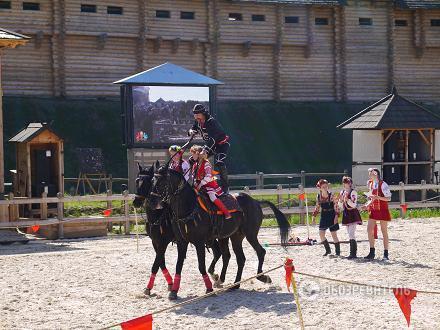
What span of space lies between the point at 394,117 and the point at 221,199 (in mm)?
17962

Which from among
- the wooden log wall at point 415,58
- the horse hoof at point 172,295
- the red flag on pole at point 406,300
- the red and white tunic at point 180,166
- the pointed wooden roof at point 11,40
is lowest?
the horse hoof at point 172,295

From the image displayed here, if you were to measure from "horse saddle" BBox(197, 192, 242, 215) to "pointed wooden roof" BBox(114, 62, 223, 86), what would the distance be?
13123 mm

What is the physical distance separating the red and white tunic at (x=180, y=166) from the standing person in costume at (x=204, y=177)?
12cm

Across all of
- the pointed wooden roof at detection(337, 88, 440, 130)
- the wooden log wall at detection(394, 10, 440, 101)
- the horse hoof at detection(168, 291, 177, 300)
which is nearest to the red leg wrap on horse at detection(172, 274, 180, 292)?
the horse hoof at detection(168, 291, 177, 300)

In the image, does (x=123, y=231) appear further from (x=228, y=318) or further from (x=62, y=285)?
(x=228, y=318)

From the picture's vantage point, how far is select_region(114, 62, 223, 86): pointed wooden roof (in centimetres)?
2722

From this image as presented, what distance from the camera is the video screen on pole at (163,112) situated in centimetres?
2723

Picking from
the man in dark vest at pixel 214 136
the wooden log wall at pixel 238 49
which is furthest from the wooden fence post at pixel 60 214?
the wooden log wall at pixel 238 49

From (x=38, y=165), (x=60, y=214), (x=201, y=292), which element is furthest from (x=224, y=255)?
(x=38, y=165)

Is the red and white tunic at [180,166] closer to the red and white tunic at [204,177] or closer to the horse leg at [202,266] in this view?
the red and white tunic at [204,177]

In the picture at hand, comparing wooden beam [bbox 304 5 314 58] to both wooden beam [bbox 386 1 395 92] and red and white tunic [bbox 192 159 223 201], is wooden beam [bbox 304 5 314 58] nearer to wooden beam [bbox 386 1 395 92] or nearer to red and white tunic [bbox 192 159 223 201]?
wooden beam [bbox 386 1 395 92]

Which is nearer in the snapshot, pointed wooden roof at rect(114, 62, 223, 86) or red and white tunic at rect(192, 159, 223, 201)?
red and white tunic at rect(192, 159, 223, 201)

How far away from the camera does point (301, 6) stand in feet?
144

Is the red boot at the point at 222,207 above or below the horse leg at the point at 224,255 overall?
above
